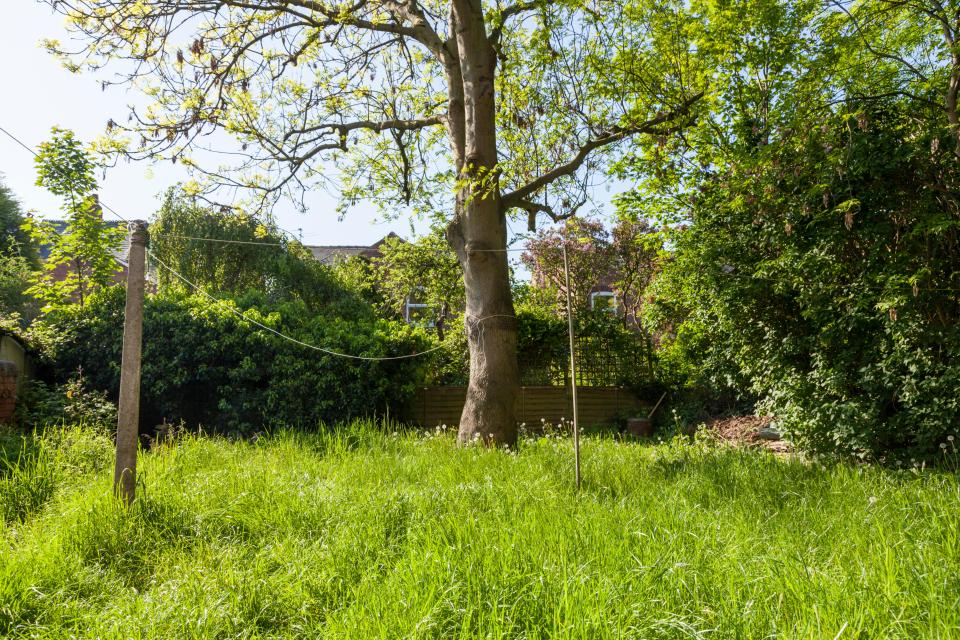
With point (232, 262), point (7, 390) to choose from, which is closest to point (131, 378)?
point (7, 390)

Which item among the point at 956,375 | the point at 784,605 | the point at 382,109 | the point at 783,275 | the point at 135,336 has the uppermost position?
the point at 382,109

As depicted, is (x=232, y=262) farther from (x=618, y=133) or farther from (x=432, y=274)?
(x=618, y=133)

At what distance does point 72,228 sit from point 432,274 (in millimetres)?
6837

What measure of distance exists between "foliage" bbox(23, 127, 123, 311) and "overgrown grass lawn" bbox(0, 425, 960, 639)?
5374mm

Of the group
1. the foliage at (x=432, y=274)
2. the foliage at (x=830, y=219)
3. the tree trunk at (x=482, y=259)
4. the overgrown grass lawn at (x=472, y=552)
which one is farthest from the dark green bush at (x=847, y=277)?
the foliage at (x=432, y=274)

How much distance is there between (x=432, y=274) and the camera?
1338cm

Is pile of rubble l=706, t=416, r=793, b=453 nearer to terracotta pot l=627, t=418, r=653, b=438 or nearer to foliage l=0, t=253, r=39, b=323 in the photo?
terracotta pot l=627, t=418, r=653, b=438

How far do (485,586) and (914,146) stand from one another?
6.21 metres

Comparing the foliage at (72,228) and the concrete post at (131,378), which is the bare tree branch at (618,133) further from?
the foliage at (72,228)

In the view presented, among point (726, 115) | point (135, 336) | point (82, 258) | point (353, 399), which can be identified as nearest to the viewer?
point (135, 336)

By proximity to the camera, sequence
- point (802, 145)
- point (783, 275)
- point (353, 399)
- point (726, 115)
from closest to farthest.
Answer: point (802, 145) → point (783, 275) → point (726, 115) → point (353, 399)

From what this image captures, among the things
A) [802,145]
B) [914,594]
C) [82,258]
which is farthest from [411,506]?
[82,258]

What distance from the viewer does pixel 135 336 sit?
4.82 meters

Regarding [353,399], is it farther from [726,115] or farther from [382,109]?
[726,115]
